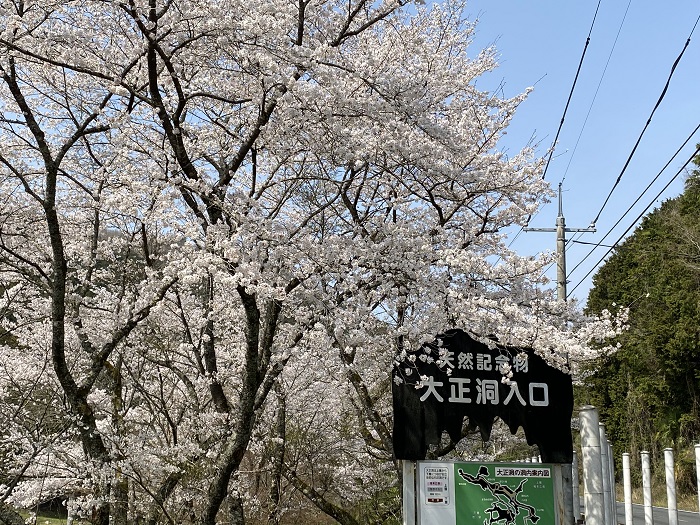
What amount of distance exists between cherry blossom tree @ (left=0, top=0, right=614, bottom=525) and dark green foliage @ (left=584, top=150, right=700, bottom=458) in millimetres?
20161

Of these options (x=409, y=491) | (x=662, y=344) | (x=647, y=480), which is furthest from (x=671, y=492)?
(x=662, y=344)

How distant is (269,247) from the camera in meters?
5.55

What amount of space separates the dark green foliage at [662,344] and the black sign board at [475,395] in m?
21.0

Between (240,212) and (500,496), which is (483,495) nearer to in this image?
(500,496)

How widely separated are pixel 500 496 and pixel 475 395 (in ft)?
2.99

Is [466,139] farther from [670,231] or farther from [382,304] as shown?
[670,231]

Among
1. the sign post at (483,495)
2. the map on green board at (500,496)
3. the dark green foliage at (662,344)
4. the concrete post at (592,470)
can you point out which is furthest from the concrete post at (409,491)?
the dark green foliage at (662,344)

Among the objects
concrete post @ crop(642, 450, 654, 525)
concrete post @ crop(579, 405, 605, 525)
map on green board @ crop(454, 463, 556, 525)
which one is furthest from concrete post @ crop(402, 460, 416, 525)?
concrete post @ crop(642, 450, 654, 525)

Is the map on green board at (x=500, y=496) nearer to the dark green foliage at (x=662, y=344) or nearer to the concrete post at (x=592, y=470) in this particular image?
the concrete post at (x=592, y=470)

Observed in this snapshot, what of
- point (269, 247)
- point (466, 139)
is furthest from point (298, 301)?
point (466, 139)

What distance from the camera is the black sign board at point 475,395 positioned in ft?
20.2

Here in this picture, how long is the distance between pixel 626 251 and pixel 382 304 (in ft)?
114

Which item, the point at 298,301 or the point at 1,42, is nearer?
the point at 1,42

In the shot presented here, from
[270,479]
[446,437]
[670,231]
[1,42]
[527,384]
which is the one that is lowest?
[270,479]
